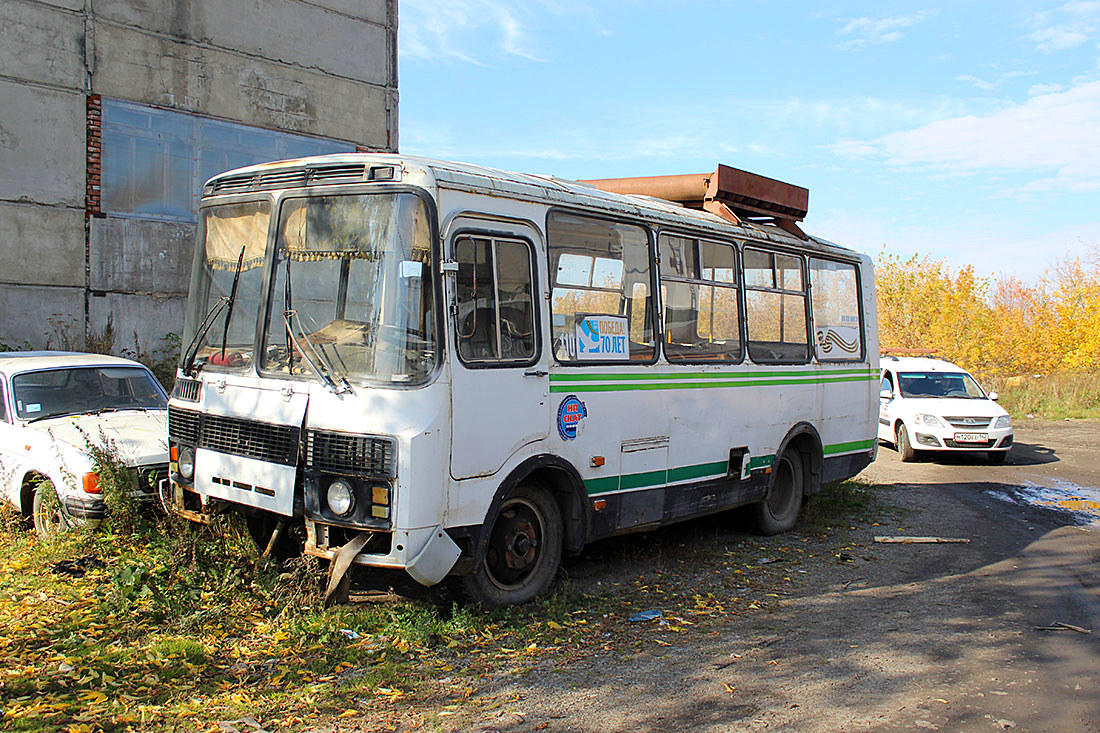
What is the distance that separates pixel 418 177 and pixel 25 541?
470 cm

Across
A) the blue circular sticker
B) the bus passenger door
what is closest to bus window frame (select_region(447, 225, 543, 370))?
the bus passenger door

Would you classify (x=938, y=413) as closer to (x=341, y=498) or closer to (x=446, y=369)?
(x=446, y=369)

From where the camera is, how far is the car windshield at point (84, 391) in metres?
8.12

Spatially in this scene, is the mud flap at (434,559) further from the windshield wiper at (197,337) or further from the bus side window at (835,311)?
the bus side window at (835,311)

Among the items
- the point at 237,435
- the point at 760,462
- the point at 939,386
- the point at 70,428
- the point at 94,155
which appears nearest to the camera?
the point at 237,435

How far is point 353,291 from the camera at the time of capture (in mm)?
5469

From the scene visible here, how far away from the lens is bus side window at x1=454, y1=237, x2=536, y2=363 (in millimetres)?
5629

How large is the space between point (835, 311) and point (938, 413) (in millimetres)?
6642

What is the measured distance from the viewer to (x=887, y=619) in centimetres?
639

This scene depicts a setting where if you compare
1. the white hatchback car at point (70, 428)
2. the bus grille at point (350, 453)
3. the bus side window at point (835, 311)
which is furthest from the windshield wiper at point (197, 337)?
the bus side window at point (835, 311)

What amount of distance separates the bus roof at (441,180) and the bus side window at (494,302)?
39cm

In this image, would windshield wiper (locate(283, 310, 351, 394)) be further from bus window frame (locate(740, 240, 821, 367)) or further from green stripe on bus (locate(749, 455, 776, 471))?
green stripe on bus (locate(749, 455, 776, 471))

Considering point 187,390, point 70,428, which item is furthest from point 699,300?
point 70,428

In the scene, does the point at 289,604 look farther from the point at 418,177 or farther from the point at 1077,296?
the point at 1077,296
